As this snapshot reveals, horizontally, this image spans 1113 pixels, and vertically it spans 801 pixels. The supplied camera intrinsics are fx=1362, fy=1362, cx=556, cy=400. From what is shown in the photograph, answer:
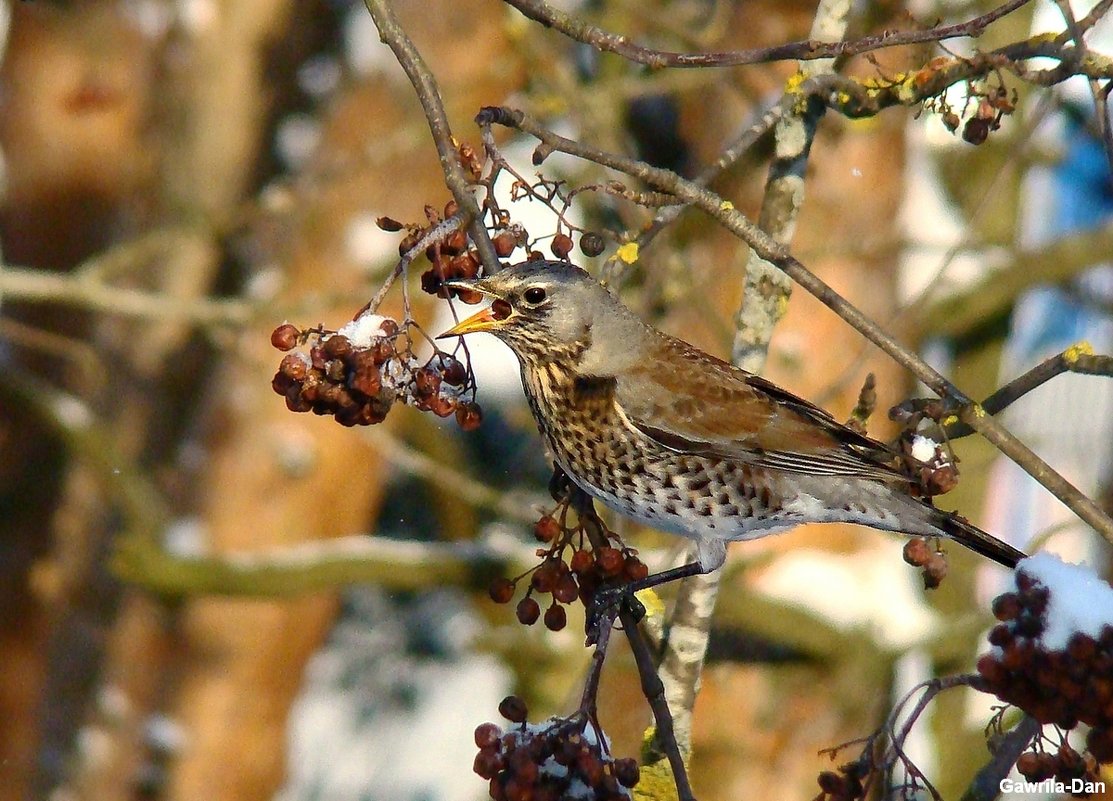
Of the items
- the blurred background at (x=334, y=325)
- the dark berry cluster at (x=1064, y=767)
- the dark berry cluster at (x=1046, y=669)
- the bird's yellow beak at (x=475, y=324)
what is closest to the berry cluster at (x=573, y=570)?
the bird's yellow beak at (x=475, y=324)

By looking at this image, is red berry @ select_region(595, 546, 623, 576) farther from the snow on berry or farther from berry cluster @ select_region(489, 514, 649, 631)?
the snow on berry

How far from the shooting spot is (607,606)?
213cm

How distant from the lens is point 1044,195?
777 centimetres

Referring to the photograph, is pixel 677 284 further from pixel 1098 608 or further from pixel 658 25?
pixel 1098 608

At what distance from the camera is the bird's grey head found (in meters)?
2.37

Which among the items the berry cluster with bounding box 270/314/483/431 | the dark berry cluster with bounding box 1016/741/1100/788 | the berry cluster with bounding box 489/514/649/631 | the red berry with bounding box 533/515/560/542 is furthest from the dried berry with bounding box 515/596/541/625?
the dark berry cluster with bounding box 1016/741/1100/788

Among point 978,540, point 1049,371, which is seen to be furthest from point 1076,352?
point 978,540

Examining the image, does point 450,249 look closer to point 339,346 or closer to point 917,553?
point 339,346

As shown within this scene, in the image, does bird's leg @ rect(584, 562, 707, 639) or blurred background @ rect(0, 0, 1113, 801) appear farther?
blurred background @ rect(0, 0, 1113, 801)

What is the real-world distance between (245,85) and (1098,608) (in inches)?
205

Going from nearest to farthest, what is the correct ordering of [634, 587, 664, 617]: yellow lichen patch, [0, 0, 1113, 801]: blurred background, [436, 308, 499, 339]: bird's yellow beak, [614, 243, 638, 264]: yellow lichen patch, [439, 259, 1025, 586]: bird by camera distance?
[436, 308, 499, 339]: bird's yellow beak
[614, 243, 638, 264]: yellow lichen patch
[634, 587, 664, 617]: yellow lichen patch
[439, 259, 1025, 586]: bird
[0, 0, 1113, 801]: blurred background

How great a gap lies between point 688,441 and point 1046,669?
1041 mm

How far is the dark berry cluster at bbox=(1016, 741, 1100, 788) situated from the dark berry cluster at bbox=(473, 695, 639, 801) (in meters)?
0.63

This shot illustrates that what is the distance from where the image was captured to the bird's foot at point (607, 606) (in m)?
2.08
